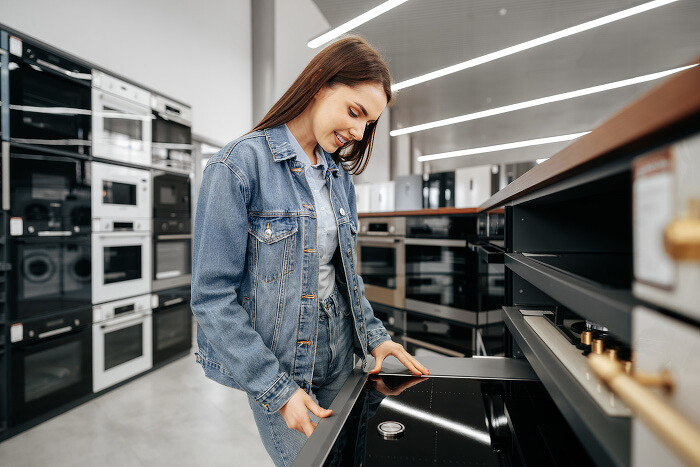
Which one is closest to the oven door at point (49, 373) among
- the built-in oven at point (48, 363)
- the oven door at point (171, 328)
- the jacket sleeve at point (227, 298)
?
the built-in oven at point (48, 363)

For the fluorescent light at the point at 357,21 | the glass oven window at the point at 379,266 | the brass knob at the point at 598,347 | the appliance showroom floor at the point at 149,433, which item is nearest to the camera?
the brass knob at the point at 598,347

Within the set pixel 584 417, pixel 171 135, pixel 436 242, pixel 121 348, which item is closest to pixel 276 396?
pixel 584 417

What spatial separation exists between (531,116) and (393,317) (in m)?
6.38

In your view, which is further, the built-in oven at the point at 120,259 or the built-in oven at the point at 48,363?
the built-in oven at the point at 120,259

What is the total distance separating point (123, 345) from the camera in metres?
2.78

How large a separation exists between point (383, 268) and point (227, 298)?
2615 mm

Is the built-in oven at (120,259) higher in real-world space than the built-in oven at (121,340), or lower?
higher

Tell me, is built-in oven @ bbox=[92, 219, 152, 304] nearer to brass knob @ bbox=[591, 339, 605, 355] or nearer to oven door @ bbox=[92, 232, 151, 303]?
oven door @ bbox=[92, 232, 151, 303]

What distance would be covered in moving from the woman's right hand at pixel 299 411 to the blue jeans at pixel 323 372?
14 cm

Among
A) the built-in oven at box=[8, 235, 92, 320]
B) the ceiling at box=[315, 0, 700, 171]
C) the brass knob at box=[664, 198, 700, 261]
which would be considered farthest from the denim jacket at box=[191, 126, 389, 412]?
the ceiling at box=[315, 0, 700, 171]

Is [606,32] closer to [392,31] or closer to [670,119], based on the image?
[392,31]

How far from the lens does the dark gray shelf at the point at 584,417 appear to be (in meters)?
0.35

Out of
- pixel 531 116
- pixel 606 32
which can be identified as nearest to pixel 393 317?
pixel 606 32

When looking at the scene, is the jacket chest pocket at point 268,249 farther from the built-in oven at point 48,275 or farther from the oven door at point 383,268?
the oven door at point 383,268
